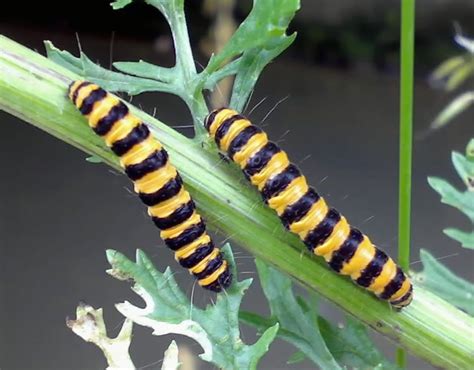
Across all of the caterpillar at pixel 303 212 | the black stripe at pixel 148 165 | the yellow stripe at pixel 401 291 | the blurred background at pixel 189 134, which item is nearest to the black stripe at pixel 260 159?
the caterpillar at pixel 303 212

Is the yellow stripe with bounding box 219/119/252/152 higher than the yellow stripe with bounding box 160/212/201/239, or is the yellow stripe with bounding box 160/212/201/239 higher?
the yellow stripe with bounding box 219/119/252/152

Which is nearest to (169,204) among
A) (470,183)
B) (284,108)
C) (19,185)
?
(470,183)

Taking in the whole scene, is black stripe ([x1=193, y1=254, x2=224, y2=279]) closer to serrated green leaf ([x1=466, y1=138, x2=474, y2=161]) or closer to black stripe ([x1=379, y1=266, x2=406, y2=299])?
black stripe ([x1=379, y1=266, x2=406, y2=299])

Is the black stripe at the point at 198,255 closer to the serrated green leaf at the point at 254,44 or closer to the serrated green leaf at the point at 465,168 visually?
the serrated green leaf at the point at 254,44

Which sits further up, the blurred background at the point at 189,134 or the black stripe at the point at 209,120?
the blurred background at the point at 189,134

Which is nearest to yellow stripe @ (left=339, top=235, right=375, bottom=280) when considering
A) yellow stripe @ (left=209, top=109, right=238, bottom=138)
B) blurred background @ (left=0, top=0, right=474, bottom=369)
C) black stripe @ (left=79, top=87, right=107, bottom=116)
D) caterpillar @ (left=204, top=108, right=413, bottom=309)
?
caterpillar @ (left=204, top=108, right=413, bottom=309)
